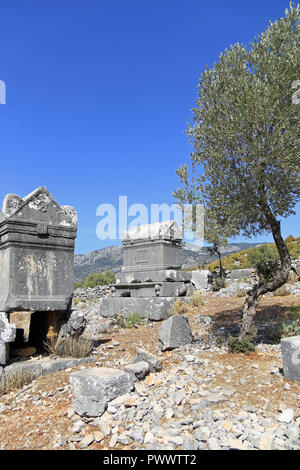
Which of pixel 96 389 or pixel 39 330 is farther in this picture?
pixel 39 330

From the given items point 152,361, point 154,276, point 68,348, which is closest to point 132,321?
point 154,276

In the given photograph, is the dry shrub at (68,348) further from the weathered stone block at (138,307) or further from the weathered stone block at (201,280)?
the weathered stone block at (201,280)

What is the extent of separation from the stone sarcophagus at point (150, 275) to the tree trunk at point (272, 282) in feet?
15.2

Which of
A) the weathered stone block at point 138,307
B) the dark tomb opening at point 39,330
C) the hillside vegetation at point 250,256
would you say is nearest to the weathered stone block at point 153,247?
the weathered stone block at point 138,307

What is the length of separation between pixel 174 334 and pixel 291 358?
2.83 m

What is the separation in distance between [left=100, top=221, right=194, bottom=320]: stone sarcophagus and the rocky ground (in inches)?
202

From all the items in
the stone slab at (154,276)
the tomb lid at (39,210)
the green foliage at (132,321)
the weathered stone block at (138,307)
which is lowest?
the green foliage at (132,321)

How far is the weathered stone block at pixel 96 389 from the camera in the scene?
4.62 m

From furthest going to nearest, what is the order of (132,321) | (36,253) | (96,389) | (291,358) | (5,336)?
(132,321) → (36,253) → (5,336) → (291,358) → (96,389)

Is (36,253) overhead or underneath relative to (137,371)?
overhead

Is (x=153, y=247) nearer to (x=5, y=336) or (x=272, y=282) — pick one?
(x=272, y=282)

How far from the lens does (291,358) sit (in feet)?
17.5

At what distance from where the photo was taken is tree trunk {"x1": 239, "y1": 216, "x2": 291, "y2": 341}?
7195 millimetres

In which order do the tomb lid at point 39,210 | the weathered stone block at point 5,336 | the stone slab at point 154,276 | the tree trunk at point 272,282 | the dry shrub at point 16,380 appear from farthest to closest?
1. the stone slab at point 154,276
2. the tree trunk at point 272,282
3. the tomb lid at point 39,210
4. the weathered stone block at point 5,336
5. the dry shrub at point 16,380
